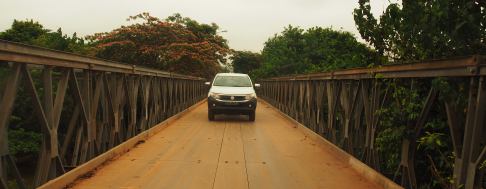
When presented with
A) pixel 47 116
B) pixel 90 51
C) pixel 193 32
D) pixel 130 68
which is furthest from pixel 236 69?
pixel 47 116

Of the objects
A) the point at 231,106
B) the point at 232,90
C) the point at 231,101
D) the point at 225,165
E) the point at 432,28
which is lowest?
the point at 225,165

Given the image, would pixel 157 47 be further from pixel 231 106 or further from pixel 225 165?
pixel 225 165

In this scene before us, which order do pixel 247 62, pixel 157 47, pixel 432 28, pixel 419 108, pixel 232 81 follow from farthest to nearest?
pixel 247 62 → pixel 157 47 → pixel 232 81 → pixel 419 108 → pixel 432 28

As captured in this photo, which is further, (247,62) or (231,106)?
(247,62)

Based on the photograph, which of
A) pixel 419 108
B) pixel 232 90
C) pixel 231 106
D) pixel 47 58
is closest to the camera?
pixel 47 58

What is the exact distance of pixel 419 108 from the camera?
5453mm

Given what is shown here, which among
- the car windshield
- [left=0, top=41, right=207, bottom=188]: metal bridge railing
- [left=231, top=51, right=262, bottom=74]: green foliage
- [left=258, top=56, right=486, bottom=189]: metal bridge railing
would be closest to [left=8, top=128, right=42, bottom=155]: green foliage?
[left=0, top=41, right=207, bottom=188]: metal bridge railing

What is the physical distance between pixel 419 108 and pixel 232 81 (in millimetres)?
11506

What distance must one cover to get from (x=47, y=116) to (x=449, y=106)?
4.42 m

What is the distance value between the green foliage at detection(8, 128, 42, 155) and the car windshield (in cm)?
600

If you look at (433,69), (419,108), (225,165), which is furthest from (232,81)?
(433,69)

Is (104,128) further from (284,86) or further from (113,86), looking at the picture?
(284,86)

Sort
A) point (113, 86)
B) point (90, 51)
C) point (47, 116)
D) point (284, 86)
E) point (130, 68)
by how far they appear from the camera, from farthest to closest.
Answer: point (90, 51) → point (284, 86) → point (130, 68) → point (113, 86) → point (47, 116)

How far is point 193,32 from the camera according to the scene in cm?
3281
